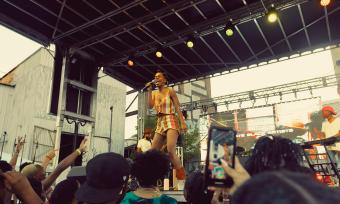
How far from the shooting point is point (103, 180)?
6.30 ft

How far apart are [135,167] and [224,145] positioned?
139 cm

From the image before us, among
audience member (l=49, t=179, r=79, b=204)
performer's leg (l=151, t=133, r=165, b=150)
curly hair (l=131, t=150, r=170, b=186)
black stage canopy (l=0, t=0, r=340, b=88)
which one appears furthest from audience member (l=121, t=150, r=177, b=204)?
black stage canopy (l=0, t=0, r=340, b=88)

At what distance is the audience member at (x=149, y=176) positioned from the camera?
223 centimetres

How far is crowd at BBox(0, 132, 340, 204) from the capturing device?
52 cm

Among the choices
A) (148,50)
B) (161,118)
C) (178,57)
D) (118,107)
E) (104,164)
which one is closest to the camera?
(104,164)

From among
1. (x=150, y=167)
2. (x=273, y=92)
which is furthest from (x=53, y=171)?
(x=273, y=92)

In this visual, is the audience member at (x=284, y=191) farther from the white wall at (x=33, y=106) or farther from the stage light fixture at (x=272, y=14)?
the white wall at (x=33, y=106)

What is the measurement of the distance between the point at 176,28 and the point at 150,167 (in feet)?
24.7

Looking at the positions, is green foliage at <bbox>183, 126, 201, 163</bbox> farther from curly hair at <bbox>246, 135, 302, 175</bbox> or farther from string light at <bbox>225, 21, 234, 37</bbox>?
curly hair at <bbox>246, 135, 302, 175</bbox>

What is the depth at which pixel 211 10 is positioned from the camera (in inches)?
337

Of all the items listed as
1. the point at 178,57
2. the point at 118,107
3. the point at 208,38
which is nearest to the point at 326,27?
the point at 208,38

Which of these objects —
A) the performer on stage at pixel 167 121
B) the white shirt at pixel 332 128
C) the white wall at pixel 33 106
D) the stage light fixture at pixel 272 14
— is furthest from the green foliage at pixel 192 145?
the performer on stage at pixel 167 121

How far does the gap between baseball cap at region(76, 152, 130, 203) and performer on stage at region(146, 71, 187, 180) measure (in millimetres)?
3135

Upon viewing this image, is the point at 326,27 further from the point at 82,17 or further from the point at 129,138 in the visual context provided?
the point at 129,138
